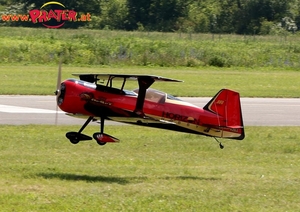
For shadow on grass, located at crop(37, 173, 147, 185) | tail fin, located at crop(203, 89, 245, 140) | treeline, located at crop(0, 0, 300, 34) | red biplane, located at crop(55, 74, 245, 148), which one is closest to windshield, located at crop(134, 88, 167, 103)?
red biplane, located at crop(55, 74, 245, 148)

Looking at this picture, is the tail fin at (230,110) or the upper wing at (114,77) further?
the tail fin at (230,110)

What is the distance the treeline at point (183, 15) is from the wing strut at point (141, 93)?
68.0m

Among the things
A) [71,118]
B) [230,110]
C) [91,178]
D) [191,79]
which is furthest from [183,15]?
[91,178]

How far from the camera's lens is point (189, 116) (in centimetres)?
1527

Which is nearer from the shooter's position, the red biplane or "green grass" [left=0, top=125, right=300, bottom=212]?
"green grass" [left=0, top=125, right=300, bottom=212]

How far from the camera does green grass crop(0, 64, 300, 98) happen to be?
30594 mm

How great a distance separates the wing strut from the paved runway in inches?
290

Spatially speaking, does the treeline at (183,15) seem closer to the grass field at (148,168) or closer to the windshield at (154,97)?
the grass field at (148,168)

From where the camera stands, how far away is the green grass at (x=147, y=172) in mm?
11508

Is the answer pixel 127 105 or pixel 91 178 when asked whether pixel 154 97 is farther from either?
pixel 91 178

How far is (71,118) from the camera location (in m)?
23.1

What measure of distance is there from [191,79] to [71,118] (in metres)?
13.3

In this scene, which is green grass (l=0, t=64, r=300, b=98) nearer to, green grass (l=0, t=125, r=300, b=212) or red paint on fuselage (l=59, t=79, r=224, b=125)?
green grass (l=0, t=125, r=300, b=212)

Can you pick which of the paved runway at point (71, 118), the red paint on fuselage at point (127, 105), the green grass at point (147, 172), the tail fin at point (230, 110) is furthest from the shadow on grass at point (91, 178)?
the paved runway at point (71, 118)
